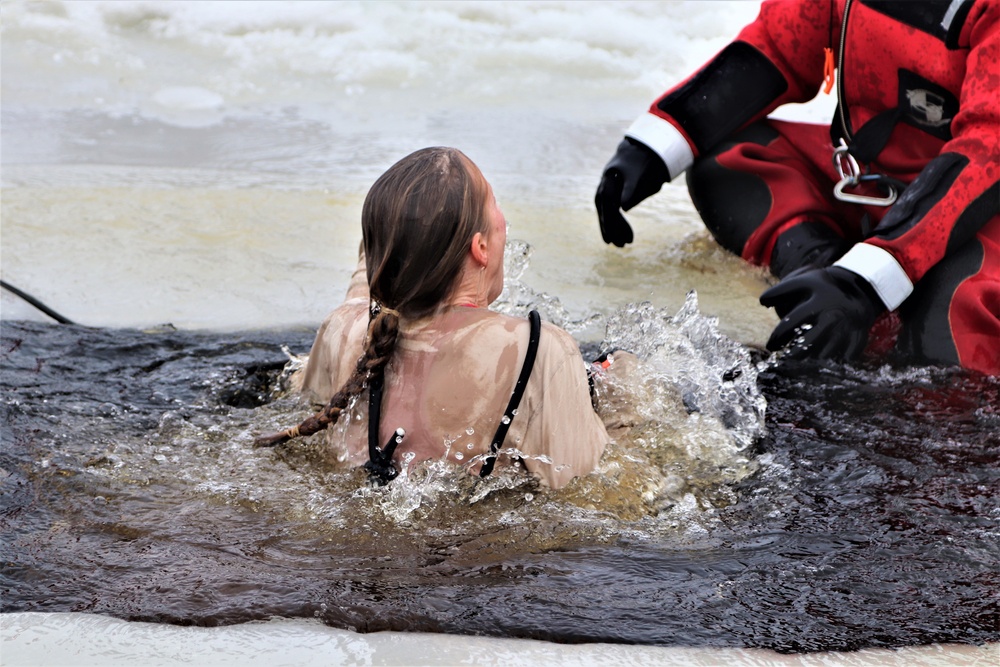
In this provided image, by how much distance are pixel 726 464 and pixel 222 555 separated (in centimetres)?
114

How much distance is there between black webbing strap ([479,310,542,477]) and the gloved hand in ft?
5.41

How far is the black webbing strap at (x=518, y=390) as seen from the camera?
2.05 m

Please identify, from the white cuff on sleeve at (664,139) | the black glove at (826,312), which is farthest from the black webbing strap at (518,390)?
the white cuff on sleeve at (664,139)

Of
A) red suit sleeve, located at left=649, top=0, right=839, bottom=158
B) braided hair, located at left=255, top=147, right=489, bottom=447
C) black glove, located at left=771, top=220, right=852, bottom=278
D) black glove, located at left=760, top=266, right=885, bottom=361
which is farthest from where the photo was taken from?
red suit sleeve, located at left=649, top=0, right=839, bottom=158

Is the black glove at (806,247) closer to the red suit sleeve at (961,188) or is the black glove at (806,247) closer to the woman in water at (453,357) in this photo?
the red suit sleeve at (961,188)

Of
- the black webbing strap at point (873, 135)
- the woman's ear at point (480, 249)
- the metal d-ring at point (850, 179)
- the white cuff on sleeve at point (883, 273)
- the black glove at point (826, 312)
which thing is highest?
the black webbing strap at point (873, 135)

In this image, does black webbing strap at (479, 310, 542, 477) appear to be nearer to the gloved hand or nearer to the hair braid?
the hair braid

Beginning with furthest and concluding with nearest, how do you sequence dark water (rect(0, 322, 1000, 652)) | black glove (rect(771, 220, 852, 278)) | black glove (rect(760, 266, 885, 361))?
black glove (rect(771, 220, 852, 278)) → black glove (rect(760, 266, 885, 361)) → dark water (rect(0, 322, 1000, 652))

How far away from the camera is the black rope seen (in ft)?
10.7

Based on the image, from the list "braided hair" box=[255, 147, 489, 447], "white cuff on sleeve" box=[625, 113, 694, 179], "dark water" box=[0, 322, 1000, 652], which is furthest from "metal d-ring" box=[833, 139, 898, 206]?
"braided hair" box=[255, 147, 489, 447]

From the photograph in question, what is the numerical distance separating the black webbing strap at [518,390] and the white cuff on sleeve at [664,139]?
5.68 ft

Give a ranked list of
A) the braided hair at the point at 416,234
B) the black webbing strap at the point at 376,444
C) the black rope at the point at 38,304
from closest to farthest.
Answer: the braided hair at the point at 416,234 < the black webbing strap at the point at 376,444 < the black rope at the point at 38,304

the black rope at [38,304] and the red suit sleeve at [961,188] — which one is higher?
the red suit sleeve at [961,188]

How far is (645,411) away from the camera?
2477 millimetres
